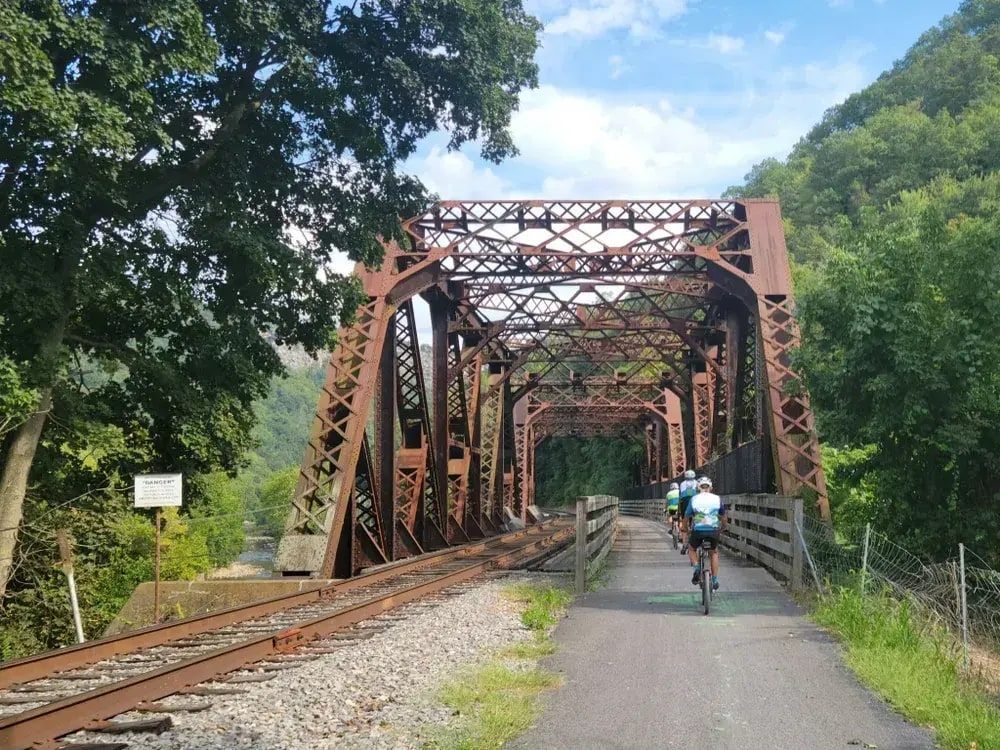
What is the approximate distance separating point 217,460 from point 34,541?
3.44 m

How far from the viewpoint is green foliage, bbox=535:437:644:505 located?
275 feet

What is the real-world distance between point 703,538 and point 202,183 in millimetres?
7996

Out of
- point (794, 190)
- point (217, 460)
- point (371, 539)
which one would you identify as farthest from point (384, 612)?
point (794, 190)

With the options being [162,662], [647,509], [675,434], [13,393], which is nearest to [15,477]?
[13,393]

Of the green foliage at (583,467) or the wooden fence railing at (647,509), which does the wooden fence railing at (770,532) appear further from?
the green foliage at (583,467)

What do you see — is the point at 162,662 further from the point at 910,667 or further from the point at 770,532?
the point at 770,532

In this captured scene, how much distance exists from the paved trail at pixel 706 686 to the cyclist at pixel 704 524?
0.45 m

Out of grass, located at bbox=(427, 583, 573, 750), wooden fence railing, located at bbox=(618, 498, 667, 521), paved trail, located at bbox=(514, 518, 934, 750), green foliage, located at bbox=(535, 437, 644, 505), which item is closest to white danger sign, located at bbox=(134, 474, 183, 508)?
grass, located at bbox=(427, 583, 573, 750)

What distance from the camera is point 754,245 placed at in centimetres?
1786

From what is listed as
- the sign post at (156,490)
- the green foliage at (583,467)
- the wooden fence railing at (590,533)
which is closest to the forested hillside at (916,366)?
the wooden fence railing at (590,533)

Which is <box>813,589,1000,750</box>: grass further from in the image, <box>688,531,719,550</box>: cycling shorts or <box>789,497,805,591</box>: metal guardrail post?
<box>789,497,805,591</box>: metal guardrail post

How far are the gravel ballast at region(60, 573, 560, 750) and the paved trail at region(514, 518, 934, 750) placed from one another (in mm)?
698

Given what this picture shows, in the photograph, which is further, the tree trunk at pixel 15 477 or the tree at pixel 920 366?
the tree at pixel 920 366

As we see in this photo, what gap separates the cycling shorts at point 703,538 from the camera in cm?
987
